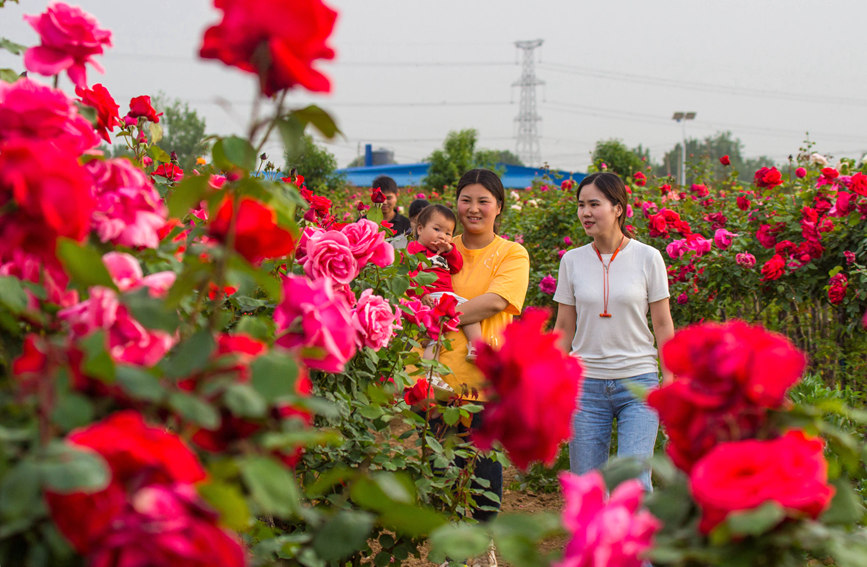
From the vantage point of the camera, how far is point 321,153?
20.6 meters

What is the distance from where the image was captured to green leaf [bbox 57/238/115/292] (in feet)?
2.03

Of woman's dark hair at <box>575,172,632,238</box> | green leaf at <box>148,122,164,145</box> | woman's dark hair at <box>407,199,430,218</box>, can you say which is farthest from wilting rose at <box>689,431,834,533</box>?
woman's dark hair at <box>407,199,430,218</box>

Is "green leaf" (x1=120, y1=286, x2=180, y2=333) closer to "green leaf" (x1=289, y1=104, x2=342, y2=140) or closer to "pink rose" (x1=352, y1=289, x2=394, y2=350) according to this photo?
"green leaf" (x1=289, y1=104, x2=342, y2=140)

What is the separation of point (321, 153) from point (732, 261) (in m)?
17.0

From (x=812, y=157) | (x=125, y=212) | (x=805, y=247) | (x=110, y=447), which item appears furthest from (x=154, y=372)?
(x=812, y=157)

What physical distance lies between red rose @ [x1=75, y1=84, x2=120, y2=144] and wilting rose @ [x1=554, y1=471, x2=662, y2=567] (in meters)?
0.90

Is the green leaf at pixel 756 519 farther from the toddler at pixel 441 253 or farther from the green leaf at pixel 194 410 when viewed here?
the toddler at pixel 441 253

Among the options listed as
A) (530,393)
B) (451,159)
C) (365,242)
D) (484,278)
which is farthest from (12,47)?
(451,159)

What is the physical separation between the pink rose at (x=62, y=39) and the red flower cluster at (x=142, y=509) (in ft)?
2.23

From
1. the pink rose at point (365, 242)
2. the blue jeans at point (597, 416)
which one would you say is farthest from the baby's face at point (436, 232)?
the pink rose at point (365, 242)

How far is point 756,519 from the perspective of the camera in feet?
1.77

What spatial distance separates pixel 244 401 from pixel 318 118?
326 mm

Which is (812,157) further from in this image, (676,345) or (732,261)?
(676,345)

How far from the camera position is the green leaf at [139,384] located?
1.85 feet
